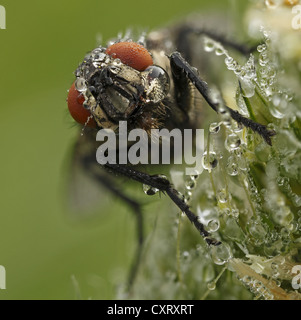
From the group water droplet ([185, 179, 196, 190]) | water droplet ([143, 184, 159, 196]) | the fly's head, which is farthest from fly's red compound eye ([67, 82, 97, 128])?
water droplet ([185, 179, 196, 190])

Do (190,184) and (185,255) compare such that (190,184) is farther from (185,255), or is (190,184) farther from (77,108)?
(77,108)

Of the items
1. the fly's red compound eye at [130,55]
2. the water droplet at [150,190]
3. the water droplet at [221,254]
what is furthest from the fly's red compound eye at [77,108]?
the water droplet at [221,254]

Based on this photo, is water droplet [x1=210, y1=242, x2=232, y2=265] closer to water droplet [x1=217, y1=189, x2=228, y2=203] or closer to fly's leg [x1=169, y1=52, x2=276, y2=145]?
water droplet [x1=217, y1=189, x2=228, y2=203]

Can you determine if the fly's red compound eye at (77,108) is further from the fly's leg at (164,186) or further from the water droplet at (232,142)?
the water droplet at (232,142)

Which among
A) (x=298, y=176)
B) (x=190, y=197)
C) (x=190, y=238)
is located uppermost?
(x=298, y=176)

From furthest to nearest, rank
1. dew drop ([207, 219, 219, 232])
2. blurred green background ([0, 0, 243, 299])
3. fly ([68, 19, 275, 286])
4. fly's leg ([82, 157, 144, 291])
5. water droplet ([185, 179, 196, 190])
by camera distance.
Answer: blurred green background ([0, 0, 243, 299]) → fly's leg ([82, 157, 144, 291]) → fly ([68, 19, 275, 286]) → water droplet ([185, 179, 196, 190]) → dew drop ([207, 219, 219, 232])
